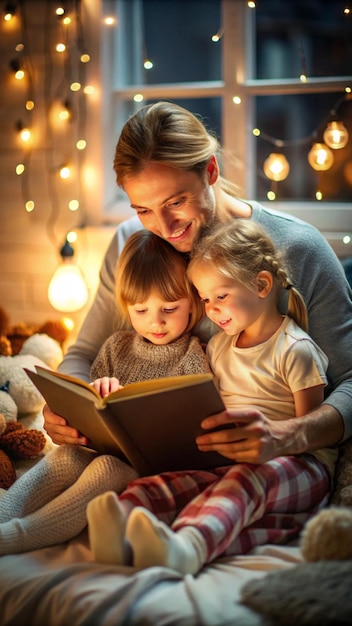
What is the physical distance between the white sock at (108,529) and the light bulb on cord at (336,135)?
1569 millimetres

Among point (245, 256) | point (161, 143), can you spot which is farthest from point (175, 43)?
point (245, 256)

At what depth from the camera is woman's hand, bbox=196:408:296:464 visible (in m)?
1.52

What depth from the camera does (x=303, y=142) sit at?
2.81 metres

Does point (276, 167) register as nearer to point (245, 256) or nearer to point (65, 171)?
point (65, 171)

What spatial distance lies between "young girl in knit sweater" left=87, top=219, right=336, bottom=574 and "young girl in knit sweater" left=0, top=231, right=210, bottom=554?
0.28ft

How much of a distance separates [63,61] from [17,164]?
0.44 m

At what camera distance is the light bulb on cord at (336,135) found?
253 centimetres

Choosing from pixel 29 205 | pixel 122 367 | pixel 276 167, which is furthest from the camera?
pixel 29 205

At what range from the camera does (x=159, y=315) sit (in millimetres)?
1938

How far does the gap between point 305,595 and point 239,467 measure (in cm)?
38

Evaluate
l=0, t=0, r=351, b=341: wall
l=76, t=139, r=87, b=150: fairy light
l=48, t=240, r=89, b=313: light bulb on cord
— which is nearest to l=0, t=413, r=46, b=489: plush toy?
l=48, t=240, r=89, b=313: light bulb on cord

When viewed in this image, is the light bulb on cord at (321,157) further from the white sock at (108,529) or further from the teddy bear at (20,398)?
the white sock at (108,529)

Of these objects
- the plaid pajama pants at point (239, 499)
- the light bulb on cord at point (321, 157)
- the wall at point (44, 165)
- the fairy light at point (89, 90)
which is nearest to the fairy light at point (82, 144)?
the wall at point (44, 165)

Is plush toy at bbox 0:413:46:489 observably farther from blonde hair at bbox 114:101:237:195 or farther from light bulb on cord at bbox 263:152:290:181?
light bulb on cord at bbox 263:152:290:181
